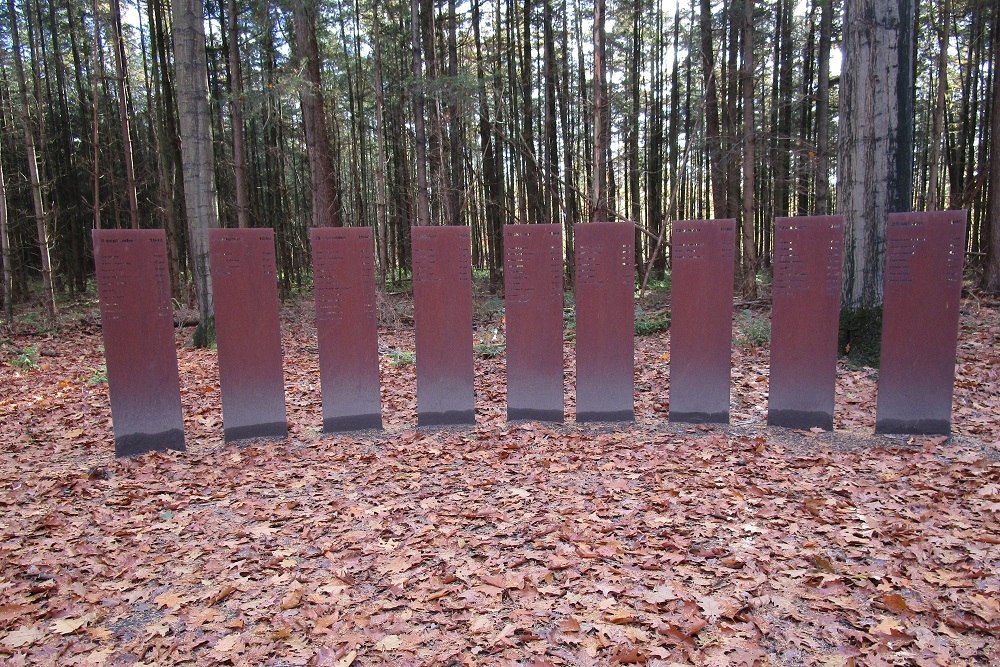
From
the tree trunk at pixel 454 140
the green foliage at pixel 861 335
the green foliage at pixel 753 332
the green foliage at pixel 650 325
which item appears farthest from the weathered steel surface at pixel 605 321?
the tree trunk at pixel 454 140

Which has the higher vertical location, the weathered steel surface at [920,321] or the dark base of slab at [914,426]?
the weathered steel surface at [920,321]

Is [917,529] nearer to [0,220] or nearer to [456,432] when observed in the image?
[456,432]

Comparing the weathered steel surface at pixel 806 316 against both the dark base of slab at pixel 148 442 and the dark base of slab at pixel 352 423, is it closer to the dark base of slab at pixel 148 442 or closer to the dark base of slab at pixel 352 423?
the dark base of slab at pixel 352 423

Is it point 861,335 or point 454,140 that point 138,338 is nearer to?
point 861,335

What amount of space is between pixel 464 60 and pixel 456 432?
15648 mm

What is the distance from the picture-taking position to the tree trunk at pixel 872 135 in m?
5.70

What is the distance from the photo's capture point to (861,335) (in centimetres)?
640

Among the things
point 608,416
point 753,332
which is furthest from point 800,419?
point 753,332

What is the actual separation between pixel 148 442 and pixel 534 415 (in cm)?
325

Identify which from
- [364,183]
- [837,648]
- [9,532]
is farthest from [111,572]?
[364,183]

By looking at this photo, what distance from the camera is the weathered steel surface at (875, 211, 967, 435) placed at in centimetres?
452

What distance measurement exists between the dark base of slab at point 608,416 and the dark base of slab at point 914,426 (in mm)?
1984

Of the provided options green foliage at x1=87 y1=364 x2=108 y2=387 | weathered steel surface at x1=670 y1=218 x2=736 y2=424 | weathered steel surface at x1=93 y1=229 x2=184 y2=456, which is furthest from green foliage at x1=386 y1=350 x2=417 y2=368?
weathered steel surface at x1=670 y1=218 x2=736 y2=424

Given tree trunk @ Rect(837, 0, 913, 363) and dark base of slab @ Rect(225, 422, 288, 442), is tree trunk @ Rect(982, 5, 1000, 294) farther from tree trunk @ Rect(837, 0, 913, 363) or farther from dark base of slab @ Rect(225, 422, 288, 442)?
dark base of slab @ Rect(225, 422, 288, 442)
